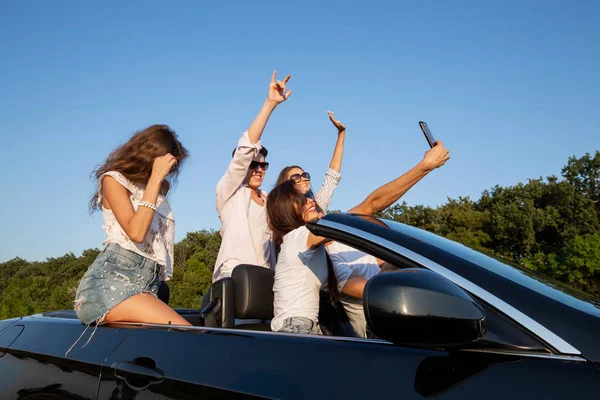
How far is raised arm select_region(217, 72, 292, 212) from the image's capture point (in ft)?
11.9

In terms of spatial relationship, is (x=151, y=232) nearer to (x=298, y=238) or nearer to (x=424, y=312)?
(x=298, y=238)

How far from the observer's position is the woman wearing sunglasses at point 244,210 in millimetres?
3621

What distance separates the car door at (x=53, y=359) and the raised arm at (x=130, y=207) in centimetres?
49

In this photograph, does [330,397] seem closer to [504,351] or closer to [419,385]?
[419,385]

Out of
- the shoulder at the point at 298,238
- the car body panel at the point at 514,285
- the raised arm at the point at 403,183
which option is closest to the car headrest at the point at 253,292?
the shoulder at the point at 298,238

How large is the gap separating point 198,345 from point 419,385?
80cm

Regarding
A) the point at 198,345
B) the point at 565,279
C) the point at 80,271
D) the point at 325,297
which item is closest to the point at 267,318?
the point at 325,297

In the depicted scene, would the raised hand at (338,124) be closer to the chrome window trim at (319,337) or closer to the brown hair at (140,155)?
the brown hair at (140,155)

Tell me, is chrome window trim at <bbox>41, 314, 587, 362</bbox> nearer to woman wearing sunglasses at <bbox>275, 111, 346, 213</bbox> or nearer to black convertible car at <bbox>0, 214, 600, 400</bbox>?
black convertible car at <bbox>0, 214, 600, 400</bbox>

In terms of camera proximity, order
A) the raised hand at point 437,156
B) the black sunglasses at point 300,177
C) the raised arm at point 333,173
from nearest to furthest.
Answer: the raised hand at point 437,156
the black sunglasses at point 300,177
the raised arm at point 333,173

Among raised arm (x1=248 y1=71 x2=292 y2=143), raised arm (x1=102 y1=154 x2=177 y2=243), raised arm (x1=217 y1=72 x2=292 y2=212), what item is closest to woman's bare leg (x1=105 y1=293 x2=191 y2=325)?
raised arm (x1=102 y1=154 x2=177 y2=243)

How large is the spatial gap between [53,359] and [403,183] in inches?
87.3

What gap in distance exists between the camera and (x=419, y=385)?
121cm

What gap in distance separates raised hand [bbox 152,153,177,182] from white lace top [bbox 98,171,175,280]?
0.54 ft
